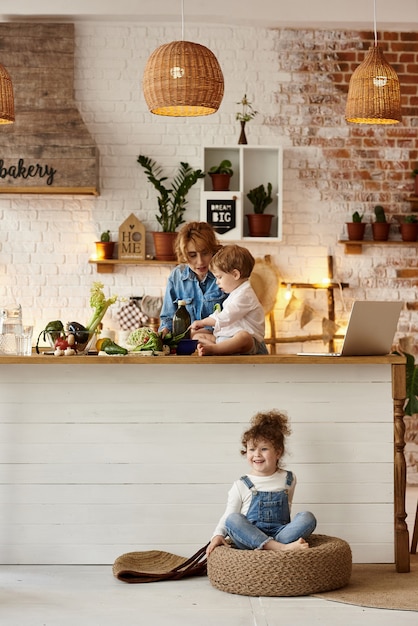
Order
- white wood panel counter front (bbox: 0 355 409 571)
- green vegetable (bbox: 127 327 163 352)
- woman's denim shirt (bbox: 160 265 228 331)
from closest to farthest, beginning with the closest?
white wood panel counter front (bbox: 0 355 409 571) → green vegetable (bbox: 127 327 163 352) → woman's denim shirt (bbox: 160 265 228 331)

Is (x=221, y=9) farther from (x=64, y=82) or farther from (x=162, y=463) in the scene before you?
(x=162, y=463)

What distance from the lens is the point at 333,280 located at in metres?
6.44

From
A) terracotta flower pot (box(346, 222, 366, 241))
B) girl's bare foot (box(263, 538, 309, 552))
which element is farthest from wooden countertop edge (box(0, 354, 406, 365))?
terracotta flower pot (box(346, 222, 366, 241))

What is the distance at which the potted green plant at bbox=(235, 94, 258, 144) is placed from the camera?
246 inches

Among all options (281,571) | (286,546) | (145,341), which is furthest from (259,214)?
(281,571)

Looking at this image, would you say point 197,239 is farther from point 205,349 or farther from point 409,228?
point 409,228

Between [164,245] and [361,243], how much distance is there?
138cm

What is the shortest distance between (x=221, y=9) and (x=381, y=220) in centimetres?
181

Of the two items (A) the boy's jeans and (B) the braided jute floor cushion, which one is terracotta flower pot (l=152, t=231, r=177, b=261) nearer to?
(A) the boy's jeans

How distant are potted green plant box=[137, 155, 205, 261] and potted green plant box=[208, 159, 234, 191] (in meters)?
0.08

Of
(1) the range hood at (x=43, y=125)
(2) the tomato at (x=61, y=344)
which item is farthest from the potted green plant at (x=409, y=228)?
(2) the tomato at (x=61, y=344)

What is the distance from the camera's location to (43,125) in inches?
241

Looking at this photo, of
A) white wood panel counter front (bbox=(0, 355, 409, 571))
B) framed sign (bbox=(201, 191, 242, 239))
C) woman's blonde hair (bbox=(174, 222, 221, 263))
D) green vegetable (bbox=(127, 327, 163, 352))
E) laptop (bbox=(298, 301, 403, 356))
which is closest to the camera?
laptop (bbox=(298, 301, 403, 356))

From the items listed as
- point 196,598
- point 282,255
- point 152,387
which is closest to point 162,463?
point 152,387
